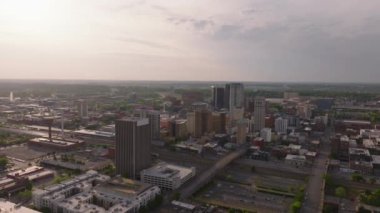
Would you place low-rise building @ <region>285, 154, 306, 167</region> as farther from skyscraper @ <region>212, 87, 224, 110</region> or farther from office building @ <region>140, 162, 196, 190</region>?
skyscraper @ <region>212, 87, 224, 110</region>

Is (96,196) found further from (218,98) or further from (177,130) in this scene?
(218,98)

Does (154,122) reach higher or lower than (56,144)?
higher

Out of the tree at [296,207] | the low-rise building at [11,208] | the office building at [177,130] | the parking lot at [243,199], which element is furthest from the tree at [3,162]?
the tree at [296,207]

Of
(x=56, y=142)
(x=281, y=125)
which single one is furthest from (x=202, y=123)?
(x=56, y=142)

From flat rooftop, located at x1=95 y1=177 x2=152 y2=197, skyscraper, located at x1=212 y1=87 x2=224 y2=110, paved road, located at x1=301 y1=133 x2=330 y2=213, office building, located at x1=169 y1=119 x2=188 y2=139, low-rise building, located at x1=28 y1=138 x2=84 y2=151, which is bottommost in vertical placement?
paved road, located at x1=301 y1=133 x2=330 y2=213

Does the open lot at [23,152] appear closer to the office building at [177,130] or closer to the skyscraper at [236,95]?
the office building at [177,130]

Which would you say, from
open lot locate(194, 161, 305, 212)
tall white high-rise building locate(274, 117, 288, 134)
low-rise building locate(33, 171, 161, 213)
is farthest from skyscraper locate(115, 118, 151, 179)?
tall white high-rise building locate(274, 117, 288, 134)

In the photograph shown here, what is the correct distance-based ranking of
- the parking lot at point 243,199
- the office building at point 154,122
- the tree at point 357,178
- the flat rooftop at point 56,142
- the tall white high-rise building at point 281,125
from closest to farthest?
the parking lot at point 243,199 → the tree at point 357,178 → the flat rooftop at point 56,142 → the office building at point 154,122 → the tall white high-rise building at point 281,125
